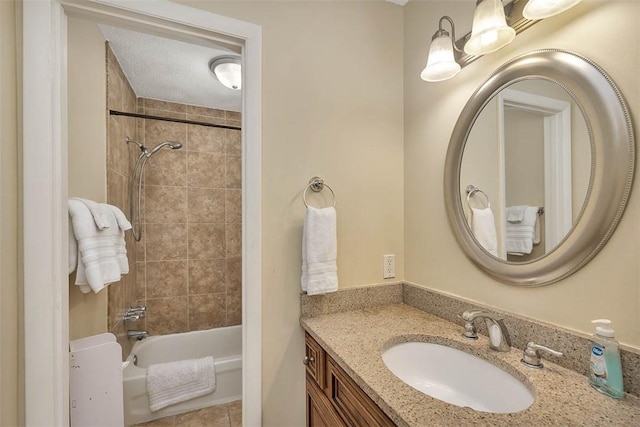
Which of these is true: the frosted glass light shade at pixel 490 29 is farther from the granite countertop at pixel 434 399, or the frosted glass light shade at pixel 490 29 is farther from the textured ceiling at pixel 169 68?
the textured ceiling at pixel 169 68

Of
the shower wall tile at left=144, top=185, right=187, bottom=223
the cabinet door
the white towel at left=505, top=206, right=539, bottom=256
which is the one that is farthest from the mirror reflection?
the shower wall tile at left=144, top=185, right=187, bottom=223

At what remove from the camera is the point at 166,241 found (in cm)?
255

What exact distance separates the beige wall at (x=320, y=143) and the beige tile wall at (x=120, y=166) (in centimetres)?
120

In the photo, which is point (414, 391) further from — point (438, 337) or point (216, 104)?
point (216, 104)

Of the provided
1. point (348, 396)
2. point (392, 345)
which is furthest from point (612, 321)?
point (348, 396)

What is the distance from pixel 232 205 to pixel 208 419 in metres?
1.75

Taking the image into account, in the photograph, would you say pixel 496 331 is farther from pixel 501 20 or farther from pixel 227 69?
pixel 227 69

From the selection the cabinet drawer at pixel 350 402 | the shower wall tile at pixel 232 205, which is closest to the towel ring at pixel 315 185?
the cabinet drawer at pixel 350 402

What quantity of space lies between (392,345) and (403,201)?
74 centimetres

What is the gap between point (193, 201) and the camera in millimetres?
2650

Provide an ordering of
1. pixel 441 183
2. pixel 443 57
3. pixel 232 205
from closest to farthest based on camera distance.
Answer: pixel 443 57 → pixel 441 183 → pixel 232 205

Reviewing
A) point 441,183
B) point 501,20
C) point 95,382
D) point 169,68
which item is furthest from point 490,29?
point 95,382

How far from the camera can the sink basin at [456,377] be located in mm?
811

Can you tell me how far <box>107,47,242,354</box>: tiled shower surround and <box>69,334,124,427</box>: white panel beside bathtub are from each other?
0.97 m
